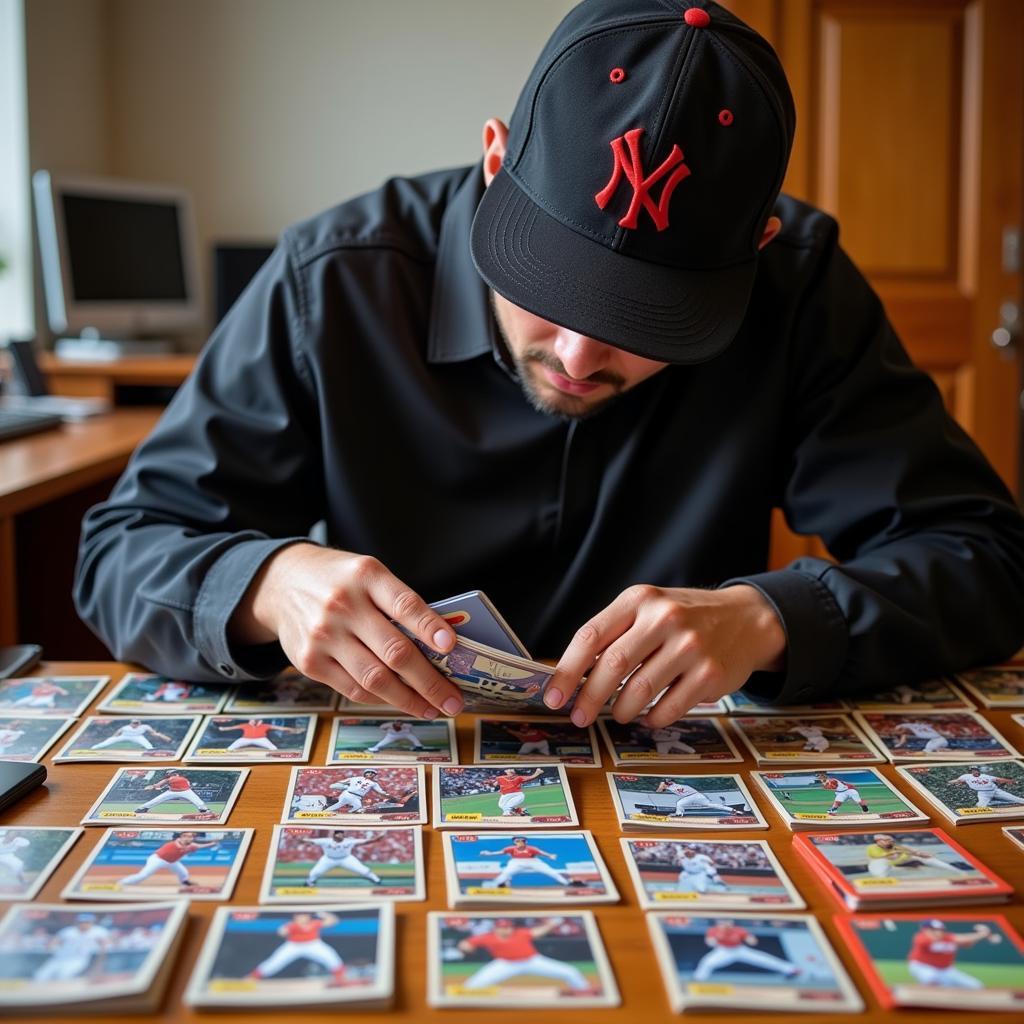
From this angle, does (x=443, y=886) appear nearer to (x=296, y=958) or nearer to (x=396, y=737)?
(x=296, y=958)

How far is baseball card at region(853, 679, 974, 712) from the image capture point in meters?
1.18

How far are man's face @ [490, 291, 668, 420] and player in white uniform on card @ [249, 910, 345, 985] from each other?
62 centimetres

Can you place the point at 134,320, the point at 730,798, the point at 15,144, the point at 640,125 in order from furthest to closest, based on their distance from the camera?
the point at 134,320, the point at 15,144, the point at 640,125, the point at 730,798

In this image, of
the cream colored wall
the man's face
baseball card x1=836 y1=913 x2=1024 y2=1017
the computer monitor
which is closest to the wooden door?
the cream colored wall

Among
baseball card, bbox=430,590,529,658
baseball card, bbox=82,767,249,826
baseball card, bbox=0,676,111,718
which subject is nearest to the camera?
baseball card, bbox=82,767,249,826

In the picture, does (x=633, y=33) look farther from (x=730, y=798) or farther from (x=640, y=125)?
(x=730, y=798)

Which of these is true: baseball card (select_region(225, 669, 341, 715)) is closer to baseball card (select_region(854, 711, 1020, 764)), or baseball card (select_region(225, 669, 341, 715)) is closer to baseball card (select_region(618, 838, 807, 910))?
baseball card (select_region(618, 838, 807, 910))

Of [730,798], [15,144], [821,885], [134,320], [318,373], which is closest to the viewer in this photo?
[821,885]

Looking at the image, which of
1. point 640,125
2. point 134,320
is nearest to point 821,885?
point 640,125

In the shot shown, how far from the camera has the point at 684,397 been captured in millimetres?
1411

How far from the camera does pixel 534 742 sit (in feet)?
3.51

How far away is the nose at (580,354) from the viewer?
1.16 meters

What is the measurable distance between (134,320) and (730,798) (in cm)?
299

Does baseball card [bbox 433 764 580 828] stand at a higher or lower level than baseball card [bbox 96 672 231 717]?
lower
